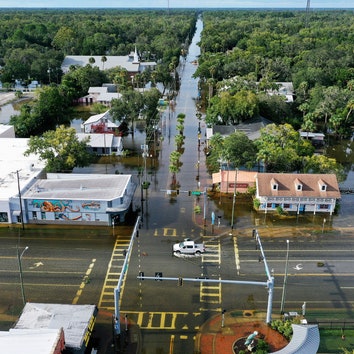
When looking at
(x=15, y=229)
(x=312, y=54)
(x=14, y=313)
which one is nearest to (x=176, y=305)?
(x=14, y=313)

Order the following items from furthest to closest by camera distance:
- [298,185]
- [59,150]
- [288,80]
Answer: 1. [288,80]
2. [59,150]
3. [298,185]

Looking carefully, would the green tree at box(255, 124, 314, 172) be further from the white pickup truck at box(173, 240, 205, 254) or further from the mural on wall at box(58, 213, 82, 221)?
the mural on wall at box(58, 213, 82, 221)

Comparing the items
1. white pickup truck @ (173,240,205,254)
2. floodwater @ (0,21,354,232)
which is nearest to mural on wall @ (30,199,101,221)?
white pickup truck @ (173,240,205,254)

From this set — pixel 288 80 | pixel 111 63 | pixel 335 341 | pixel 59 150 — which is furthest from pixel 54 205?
pixel 111 63

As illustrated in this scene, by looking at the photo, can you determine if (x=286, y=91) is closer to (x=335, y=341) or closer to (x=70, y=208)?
(x=70, y=208)

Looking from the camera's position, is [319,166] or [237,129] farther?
[237,129]

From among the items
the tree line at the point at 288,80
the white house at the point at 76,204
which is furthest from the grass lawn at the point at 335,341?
the tree line at the point at 288,80
